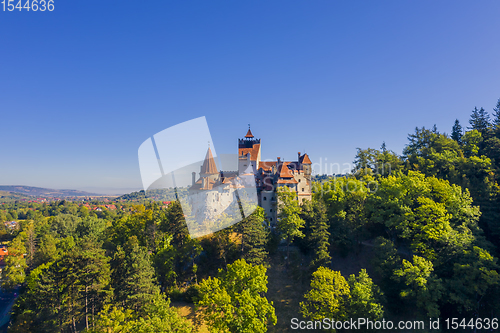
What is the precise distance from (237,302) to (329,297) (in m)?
10.3

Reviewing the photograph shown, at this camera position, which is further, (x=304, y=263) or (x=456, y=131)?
(x=456, y=131)

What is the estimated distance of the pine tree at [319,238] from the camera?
35.1 meters

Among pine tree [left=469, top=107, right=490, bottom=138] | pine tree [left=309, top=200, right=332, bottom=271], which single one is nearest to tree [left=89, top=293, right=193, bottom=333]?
pine tree [left=309, top=200, right=332, bottom=271]

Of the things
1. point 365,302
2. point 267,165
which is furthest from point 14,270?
point 365,302

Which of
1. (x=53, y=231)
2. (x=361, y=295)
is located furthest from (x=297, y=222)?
(x=53, y=231)

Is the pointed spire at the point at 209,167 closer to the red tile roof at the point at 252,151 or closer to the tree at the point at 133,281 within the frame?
the red tile roof at the point at 252,151

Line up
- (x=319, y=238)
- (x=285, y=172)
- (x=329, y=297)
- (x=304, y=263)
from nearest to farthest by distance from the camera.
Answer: (x=329, y=297), (x=319, y=238), (x=304, y=263), (x=285, y=172)

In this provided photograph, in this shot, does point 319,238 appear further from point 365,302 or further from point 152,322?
point 152,322

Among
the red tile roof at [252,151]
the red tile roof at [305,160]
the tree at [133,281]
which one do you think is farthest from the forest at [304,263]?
the red tile roof at [252,151]

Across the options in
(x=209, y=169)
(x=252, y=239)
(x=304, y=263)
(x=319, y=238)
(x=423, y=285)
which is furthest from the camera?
(x=209, y=169)

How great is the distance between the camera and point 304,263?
39531 millimetres

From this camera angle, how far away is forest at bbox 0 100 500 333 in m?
26.1

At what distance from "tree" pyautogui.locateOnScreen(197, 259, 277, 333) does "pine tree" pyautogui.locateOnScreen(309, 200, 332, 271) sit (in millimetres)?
10273

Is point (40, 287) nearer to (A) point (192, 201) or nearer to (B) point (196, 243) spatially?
(B) point (196, 243)
